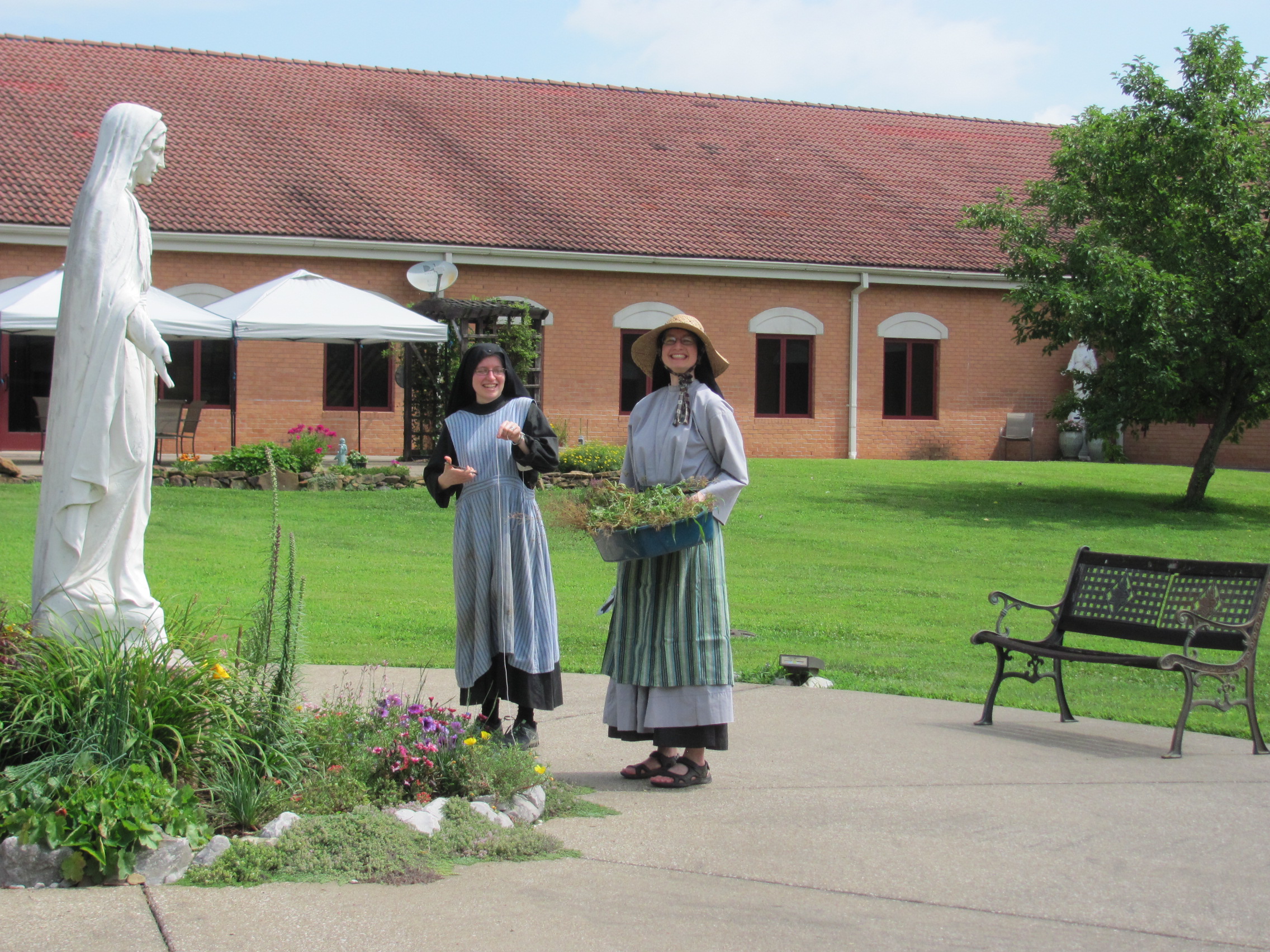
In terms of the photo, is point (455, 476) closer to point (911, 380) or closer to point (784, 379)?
point (784, 379)

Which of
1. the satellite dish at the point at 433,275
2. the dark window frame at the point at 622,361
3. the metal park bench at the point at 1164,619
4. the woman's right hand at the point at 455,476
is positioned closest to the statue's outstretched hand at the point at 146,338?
the woman's right hand at the point at 455,476

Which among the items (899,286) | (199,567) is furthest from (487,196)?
(199,567)

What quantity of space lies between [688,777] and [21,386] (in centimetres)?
2089

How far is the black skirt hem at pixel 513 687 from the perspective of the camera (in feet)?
19.6

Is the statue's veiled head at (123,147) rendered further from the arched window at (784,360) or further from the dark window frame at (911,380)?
the dark window frame at (911,380)

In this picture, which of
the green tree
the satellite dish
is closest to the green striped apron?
the green tree

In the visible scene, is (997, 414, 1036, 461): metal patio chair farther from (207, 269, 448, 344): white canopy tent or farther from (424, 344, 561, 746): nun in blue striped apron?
(424, 344, 561, 746): nun in blue striped apron

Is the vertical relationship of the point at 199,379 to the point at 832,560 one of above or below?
above

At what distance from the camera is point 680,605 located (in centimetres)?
564

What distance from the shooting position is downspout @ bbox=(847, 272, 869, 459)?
26750 millimetres

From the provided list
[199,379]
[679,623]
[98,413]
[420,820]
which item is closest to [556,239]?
[199,379]

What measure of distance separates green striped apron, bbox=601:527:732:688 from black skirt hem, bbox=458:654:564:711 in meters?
0.44

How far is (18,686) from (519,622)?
2.06 metres

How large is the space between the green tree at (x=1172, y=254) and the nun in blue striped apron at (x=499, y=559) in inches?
545
